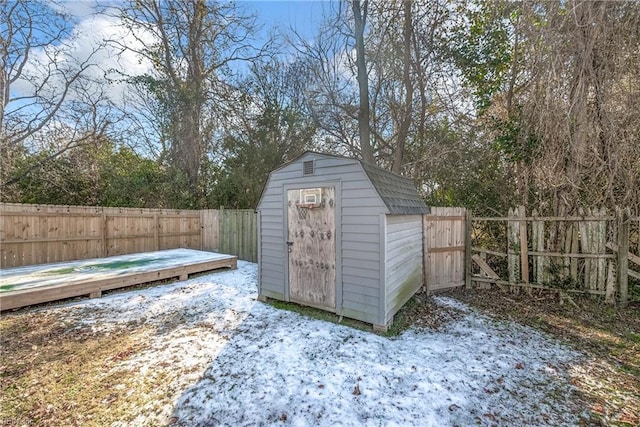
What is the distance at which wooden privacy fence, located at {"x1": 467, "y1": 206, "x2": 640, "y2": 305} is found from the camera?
428cm

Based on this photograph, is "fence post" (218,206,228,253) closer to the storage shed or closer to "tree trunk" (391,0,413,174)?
the storage shed

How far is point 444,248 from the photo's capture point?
5.41m

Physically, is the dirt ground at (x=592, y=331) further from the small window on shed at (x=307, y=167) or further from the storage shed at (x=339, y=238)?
the small window on shed at (x=307, y=167)

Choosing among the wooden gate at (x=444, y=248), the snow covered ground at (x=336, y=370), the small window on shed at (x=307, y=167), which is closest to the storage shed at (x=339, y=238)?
the small window on shed at (x=307, y=167)

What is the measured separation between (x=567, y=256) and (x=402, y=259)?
9.68 feet

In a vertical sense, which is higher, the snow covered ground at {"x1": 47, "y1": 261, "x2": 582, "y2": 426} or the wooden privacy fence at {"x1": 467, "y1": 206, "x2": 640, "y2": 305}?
the wooden privacy fence at {"x1": 467, "y1": 206, "x2": 640, "y2": 305}

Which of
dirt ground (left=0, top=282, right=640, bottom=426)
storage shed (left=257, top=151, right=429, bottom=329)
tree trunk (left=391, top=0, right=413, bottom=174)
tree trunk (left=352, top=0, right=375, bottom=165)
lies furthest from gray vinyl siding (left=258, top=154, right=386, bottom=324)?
tree trunk (left=391, top=0, right=413, bottom=174)

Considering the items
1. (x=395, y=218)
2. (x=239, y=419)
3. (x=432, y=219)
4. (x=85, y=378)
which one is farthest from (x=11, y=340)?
(x=432, y=219)

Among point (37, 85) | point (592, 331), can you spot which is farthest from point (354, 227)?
point (37, 85)

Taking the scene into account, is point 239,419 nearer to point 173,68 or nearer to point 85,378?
point 85,378

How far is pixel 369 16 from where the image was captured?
25.8 feet

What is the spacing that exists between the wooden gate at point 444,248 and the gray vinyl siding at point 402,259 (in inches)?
9.7

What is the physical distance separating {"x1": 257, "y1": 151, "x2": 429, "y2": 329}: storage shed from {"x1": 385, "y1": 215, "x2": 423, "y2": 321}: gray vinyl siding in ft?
0.05

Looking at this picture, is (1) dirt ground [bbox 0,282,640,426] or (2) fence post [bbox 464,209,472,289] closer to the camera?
(1) dirt ground [bbox 0,282,640,426]
